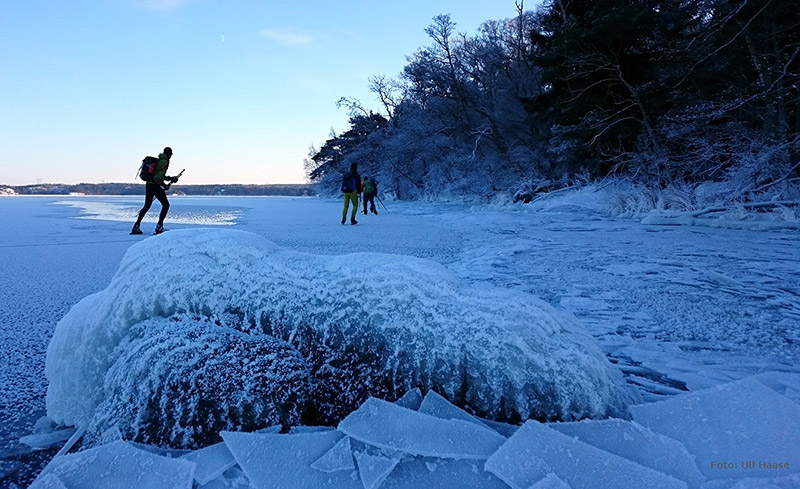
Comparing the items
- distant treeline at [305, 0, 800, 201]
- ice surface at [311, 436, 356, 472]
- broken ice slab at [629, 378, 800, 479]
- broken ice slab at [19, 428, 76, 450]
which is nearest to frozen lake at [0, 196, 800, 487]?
broken ice slab at [19, 428, 76, 450]

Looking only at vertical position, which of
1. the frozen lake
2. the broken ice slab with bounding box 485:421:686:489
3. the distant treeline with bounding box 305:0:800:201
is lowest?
the frozen lake

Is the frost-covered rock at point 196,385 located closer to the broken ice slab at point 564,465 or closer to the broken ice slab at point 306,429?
the broken ice slab at point 306,429

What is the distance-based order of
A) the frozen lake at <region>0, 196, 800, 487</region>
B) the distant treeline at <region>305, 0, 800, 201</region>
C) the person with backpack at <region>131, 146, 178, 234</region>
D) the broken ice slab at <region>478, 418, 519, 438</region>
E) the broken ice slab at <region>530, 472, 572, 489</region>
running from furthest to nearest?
the distant treeline at <region>305, 0, 800, 201</region> < the person with backpack at <region>131, 146, 178, 234</region> < the frozen lake at <region>0, 196, 800, 487</region> < the broken ice slab at <region>478, 418, 519, 438</region> < the broken ice slab at <region>530, 472, 572, 489</region>

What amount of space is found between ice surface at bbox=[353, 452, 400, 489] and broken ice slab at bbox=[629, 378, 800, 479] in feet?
2.51

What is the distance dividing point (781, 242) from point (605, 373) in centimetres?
639

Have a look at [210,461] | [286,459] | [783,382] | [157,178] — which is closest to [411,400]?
[286,459]

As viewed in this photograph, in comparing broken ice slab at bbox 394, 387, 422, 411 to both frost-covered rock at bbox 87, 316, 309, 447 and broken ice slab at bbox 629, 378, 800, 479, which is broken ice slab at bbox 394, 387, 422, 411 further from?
broken ice slab at bbox 629, 378, 800, 479

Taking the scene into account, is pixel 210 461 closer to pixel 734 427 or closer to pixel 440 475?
pixel 440 475

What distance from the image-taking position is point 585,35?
40.6 ft

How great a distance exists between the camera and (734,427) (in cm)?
107

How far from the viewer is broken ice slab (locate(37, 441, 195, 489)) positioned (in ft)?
3.14

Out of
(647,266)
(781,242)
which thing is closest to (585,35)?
(781,242)

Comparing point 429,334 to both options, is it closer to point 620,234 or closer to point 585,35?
point 620,234

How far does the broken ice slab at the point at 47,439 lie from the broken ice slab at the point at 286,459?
0.64 m
